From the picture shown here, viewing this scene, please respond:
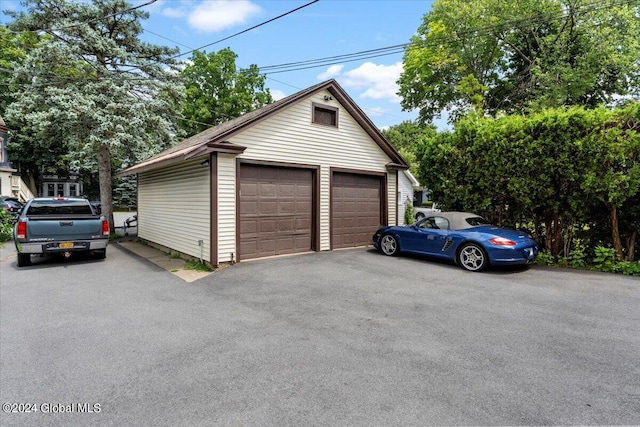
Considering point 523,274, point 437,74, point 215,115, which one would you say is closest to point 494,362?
point 523,274

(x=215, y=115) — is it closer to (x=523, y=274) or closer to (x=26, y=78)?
(x=26, y=78)

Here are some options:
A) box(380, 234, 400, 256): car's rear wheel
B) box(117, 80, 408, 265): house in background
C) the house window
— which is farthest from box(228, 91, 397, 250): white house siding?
box(380, 234, 400, 256): car's rear wheel

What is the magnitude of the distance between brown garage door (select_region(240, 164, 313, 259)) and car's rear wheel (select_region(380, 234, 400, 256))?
209 centimetres

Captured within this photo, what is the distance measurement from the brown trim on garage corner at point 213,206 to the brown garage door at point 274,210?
70 centimetres

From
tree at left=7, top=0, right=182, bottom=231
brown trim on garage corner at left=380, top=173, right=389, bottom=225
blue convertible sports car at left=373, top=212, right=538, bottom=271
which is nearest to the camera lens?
blue convertible sports car at left=373, top=212, right=538, bottom=271

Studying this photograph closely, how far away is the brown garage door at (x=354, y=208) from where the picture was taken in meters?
10.2

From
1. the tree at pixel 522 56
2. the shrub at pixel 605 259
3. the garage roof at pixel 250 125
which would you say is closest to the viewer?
the shrub at pixel 605 259

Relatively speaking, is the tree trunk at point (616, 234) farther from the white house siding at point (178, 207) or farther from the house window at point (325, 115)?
the white house siding at point (178, 207)

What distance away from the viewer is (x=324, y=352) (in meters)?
3.53

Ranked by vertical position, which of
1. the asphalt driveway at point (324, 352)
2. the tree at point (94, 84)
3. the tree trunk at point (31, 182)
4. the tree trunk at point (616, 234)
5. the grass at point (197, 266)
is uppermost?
the tree at point (94, 84)

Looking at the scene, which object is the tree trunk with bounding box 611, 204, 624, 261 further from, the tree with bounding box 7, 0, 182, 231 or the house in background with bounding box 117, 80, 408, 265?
the tree with bounding box 7, 0, 182, 231

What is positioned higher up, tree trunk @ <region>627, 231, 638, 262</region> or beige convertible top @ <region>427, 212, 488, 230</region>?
beige convertible top @ <region>427, 212, 488, 230</region>

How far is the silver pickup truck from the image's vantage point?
7879 mm

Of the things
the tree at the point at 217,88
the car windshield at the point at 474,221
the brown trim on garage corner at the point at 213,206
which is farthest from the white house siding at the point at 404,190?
the tree at the point at 217,88
